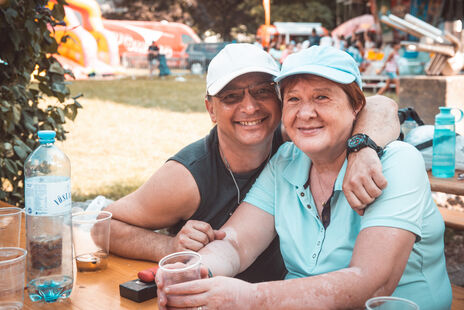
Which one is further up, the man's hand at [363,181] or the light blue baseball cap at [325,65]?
the light blue baseball cap at [325,65]

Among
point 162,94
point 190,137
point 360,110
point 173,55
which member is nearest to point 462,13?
point 162,94

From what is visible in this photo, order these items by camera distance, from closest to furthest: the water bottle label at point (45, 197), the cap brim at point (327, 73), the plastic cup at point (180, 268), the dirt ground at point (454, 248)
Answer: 1. the plastic cup at point (180, 268)
2. the water bottle label at point (45, 197)
3. the cap brim at point (327, 73)
4. the dirt ground at point (454, 248)

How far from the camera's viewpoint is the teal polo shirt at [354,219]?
5.99 feet

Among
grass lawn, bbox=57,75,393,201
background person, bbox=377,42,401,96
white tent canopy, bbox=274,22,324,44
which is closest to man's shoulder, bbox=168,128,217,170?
grass lawn, bbox=57,75,393,201

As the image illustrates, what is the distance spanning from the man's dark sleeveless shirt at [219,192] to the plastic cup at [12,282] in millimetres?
1032

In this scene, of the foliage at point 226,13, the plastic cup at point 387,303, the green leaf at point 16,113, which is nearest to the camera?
the plastic cup at point 387,303

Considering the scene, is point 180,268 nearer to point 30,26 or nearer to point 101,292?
point 101,292

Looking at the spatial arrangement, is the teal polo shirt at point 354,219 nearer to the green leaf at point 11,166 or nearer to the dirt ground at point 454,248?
the green leaf at point 11,166

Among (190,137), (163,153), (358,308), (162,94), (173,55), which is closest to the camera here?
(358,308)

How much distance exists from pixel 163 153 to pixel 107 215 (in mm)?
7192

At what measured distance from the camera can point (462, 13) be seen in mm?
20516

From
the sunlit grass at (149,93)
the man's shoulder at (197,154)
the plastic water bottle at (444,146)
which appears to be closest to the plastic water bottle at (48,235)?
the man's shoulder at (197,154)

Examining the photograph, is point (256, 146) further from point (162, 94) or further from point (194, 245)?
point (162, 94)

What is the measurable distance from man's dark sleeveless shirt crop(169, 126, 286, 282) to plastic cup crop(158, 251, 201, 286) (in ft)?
Result: 2.83
